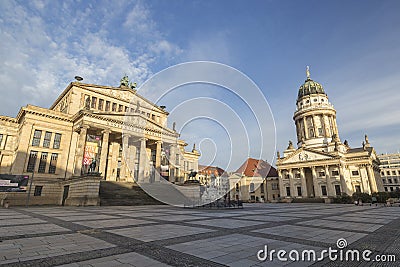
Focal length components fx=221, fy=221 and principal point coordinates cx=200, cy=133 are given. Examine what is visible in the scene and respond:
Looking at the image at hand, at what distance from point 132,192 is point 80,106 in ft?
62.1

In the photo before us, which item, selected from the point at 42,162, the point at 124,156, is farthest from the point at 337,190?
the point at 42,162

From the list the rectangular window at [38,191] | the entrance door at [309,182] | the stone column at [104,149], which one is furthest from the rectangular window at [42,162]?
the entrance door at [309,182]

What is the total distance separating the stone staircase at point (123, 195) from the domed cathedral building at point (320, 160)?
53.1 meters

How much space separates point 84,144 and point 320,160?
2461 inches

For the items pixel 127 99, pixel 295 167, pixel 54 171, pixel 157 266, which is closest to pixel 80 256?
pixel 157 266

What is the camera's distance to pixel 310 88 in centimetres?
8438

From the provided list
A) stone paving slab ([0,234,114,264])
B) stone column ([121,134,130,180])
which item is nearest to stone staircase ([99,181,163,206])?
stone column ([121,134,130,180])

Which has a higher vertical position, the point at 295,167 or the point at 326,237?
the point at 295,167

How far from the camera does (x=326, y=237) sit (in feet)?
25.3

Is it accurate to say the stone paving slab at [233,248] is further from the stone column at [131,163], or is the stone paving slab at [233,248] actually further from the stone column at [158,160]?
the stone column at [131,163]

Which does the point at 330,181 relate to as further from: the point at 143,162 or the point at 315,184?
the point at 143,162

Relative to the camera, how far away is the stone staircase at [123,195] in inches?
1102

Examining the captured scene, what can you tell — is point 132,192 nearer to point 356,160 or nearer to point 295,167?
point 295,167

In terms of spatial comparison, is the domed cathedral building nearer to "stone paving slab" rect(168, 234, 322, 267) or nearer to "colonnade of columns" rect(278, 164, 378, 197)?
"colonnade of columns" rect(278, 164, 378, 197)
